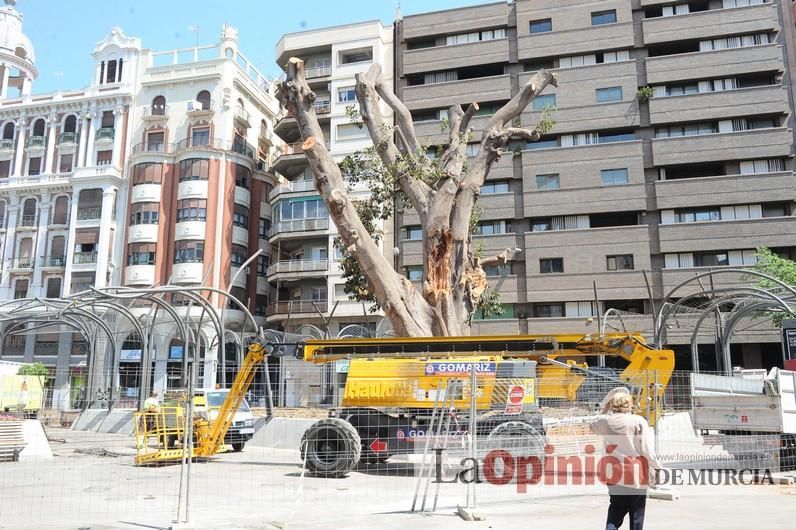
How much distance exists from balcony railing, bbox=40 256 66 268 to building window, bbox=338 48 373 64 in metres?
23.4

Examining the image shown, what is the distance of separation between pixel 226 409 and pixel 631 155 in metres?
32.1

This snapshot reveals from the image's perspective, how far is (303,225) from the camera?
4294 centimetres

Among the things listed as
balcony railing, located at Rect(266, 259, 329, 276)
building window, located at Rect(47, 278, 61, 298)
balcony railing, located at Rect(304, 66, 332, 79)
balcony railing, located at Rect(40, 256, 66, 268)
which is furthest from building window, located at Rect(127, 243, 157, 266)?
balcony railing, located at Rect(304, 66, 332, 79)

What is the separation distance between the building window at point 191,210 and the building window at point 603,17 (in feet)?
89.6

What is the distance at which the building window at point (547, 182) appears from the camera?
40719 millimetres

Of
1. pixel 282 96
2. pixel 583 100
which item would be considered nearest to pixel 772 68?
pixel 583 100

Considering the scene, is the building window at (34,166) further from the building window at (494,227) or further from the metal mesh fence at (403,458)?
the metal mesh fence at (403,458)

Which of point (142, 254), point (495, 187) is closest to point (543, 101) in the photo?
point (495, 187)

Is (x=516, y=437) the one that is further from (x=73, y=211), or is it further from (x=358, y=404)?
(x=73, y=211)

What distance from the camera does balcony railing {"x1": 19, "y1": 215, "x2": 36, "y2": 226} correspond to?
4775 centimetres

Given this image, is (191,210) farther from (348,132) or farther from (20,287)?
(20,287)

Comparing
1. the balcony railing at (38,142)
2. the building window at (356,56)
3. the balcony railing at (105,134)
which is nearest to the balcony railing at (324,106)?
the building window at (356,56)

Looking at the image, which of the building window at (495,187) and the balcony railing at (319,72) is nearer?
the building window at (495,187)

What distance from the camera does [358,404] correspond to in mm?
12891
